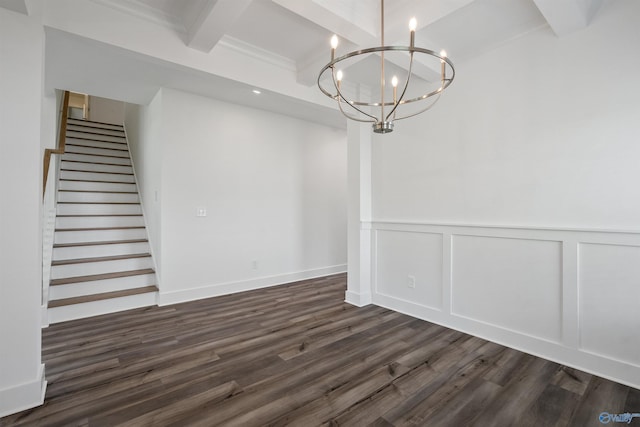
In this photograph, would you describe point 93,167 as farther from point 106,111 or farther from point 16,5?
point 16,5

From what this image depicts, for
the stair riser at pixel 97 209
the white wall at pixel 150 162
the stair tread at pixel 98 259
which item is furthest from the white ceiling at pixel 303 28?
the stair tread at pixel 98 259

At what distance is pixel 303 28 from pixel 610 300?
3.07m

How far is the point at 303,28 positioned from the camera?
2.57m

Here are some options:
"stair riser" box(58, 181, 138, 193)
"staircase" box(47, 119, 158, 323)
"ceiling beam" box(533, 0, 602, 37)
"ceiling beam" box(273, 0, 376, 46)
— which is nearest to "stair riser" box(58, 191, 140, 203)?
"staircase" box(47, 119, 158, 323)

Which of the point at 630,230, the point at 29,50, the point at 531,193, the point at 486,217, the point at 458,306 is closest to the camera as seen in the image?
the point at 29,50

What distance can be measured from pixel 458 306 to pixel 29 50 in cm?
372

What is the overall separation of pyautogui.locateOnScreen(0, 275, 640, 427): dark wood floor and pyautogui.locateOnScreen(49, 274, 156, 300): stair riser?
403 millimetres

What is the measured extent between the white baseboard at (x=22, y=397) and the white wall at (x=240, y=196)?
5.80 feet

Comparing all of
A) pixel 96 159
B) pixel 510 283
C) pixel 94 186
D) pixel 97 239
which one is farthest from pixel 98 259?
A: pixel 510 283

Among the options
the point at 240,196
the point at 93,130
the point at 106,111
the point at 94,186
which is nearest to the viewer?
the point at 240,196

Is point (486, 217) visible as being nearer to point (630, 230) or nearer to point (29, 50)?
point (630, 230)

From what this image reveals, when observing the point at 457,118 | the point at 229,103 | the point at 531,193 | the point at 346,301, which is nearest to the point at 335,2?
the point at 457,118

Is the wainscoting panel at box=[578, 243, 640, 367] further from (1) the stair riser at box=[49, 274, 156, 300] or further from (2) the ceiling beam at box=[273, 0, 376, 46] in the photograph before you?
(1) the stair riser at box=[49, 274, 156, 300]

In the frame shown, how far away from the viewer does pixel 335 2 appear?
2.11 meters
